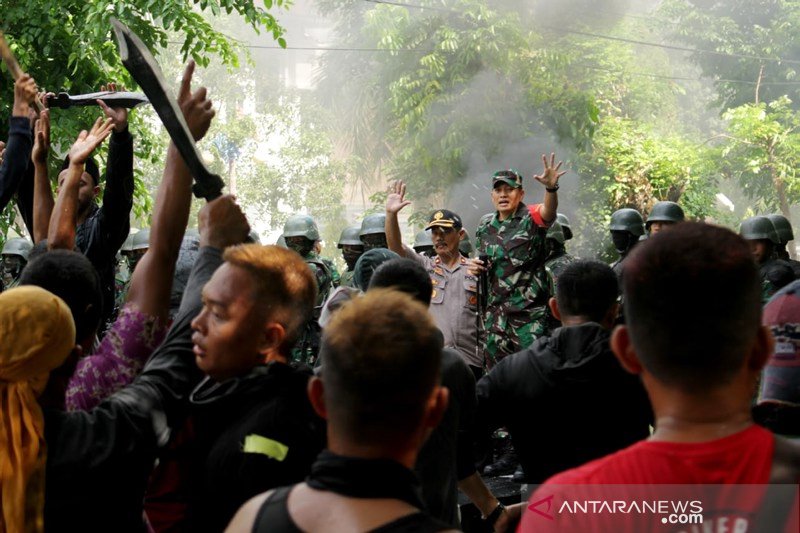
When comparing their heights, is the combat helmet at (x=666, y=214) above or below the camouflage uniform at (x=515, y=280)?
above

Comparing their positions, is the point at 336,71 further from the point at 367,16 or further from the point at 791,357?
the point at 791,357

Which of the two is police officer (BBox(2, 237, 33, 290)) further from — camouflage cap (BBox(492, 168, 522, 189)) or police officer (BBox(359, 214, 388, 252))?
camouflage cap (BBox(492, 168, 522, 189))

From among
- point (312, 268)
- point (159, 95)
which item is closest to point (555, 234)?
point (312, 268)

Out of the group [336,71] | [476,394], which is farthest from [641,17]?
[476,394]

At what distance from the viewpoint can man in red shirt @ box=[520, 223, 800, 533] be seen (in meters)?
1.81

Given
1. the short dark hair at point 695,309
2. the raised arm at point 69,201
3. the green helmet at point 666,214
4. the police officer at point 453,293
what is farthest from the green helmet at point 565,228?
the short dark hair at point 695,309

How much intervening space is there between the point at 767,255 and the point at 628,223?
66.9 inches

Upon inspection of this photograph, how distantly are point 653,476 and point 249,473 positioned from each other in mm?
1055

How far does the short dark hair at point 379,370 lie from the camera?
1.94 meters

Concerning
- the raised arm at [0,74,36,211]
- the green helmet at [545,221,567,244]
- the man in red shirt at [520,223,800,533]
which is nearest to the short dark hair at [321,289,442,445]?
the man in red shirt at [520,223,800,533]

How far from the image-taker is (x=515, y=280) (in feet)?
26.7

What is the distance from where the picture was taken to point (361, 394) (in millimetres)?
1947

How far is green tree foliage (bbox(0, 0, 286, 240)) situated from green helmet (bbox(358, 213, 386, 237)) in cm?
192

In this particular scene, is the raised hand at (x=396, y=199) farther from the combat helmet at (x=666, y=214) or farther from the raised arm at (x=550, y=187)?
the combat helmet at (x=666, y=214)
